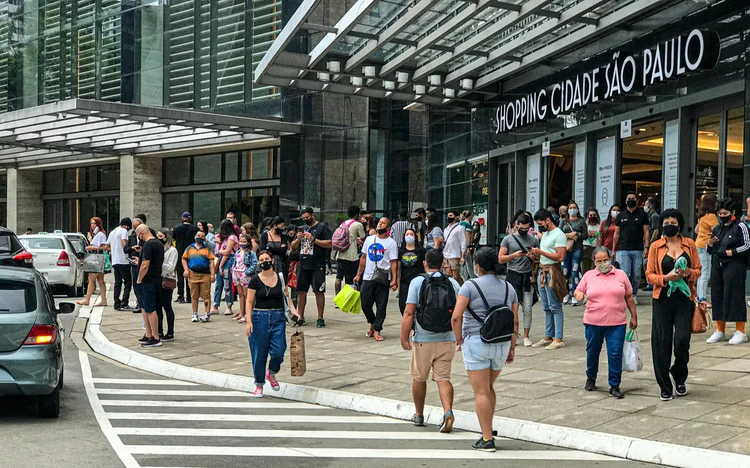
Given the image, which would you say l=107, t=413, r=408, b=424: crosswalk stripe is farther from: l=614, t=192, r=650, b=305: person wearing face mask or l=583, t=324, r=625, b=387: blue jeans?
l=614, t=192, r=650, b=305: person wearing face mask

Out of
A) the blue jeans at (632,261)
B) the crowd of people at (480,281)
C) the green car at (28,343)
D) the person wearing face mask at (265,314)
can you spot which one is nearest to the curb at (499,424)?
the crowd of people at (480,281)

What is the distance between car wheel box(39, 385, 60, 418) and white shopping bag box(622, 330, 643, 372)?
5.66m

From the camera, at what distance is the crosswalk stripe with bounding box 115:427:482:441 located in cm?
769

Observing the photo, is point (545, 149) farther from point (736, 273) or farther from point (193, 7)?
point (193, 7)

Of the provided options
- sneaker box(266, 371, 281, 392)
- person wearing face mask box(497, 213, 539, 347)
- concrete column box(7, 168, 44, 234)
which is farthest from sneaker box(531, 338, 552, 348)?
concrete column box(7, 168, 44, 234)

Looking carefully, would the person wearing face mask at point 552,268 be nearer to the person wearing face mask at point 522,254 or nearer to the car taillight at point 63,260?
the person wearing face mask at point 522,254

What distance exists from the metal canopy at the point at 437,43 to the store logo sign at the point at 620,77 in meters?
0.75

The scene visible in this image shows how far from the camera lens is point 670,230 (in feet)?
27.6

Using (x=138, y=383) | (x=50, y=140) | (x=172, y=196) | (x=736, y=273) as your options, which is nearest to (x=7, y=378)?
(x=138, y=383)

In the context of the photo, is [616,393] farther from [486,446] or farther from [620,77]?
[620,77]

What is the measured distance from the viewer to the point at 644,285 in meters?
16.5

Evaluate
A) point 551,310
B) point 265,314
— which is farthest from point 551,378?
point 265,314

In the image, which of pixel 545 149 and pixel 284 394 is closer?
pixel 284 394

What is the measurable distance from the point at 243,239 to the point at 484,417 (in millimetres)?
8330
